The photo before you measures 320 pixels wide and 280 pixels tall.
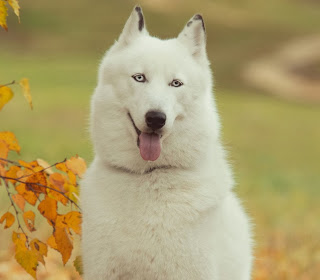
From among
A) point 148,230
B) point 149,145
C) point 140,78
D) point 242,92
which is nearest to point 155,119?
point 149,145

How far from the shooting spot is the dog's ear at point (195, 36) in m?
3.83

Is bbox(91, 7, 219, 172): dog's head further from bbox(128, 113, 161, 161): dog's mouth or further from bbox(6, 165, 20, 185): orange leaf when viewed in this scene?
bbox(6, 165, 20, 185): orange leaf

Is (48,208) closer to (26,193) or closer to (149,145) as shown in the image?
(26,193)

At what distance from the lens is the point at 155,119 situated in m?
3.38

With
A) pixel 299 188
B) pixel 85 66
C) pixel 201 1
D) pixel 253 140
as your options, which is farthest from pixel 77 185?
pixel 201 1

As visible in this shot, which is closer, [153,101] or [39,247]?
[153,101]

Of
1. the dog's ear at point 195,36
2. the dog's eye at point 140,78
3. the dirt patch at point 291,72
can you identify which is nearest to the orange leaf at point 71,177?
the dog's eye at point 140,78

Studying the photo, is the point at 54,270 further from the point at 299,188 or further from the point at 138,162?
the point at 299,188

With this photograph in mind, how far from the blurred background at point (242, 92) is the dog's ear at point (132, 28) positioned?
521 mm

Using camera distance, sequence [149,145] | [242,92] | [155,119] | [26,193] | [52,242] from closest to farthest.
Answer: [155,119] → [149,145] → [26,193] → [52,242] → [242,92]

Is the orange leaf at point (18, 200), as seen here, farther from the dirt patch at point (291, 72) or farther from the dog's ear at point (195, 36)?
the dirt patch at point (291, 72)

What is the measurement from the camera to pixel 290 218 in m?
8.45

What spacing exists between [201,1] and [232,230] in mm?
35330

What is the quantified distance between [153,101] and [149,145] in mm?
280
